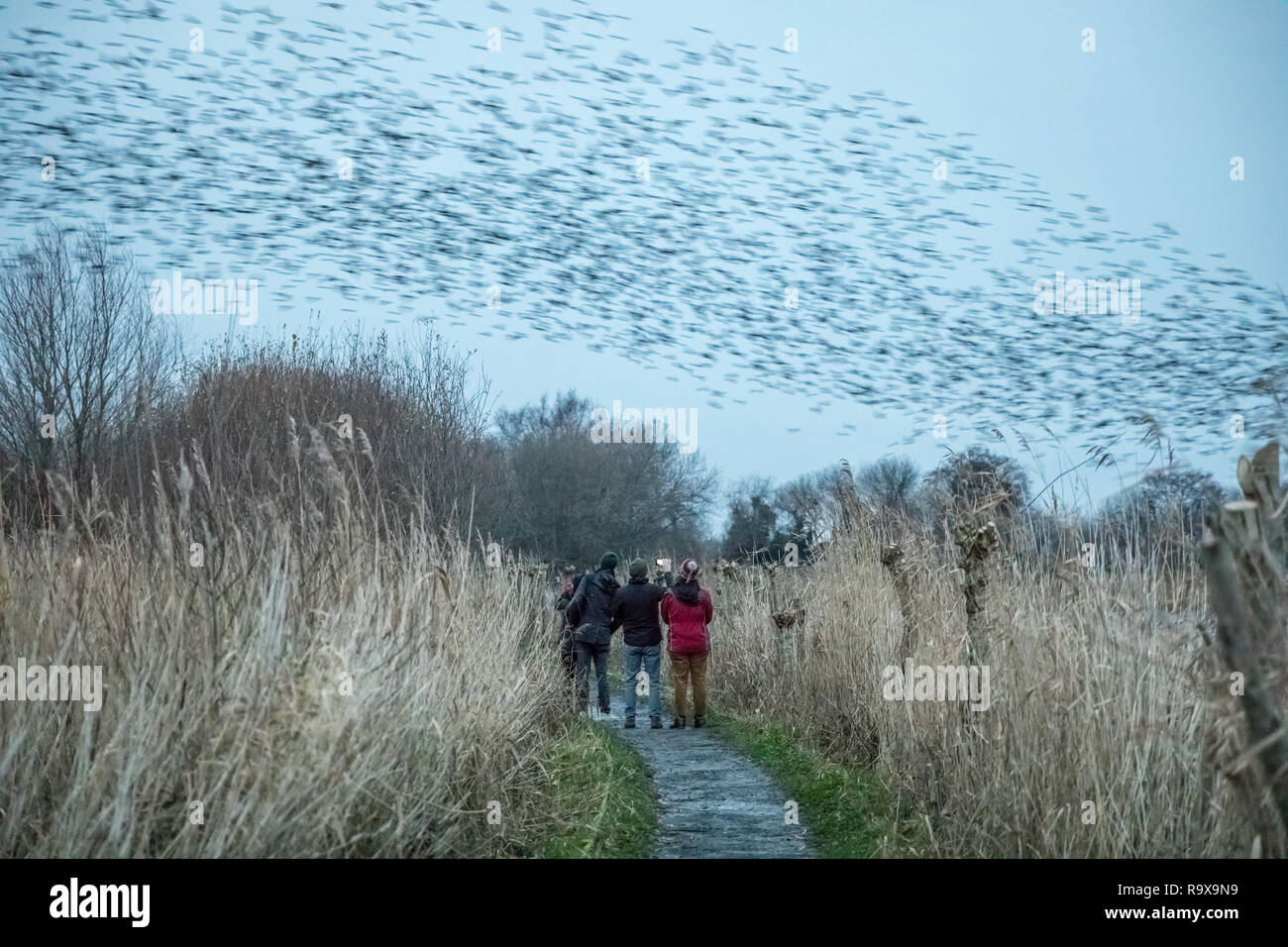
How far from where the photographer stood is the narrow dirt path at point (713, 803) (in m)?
7.91

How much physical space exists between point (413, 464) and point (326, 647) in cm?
930

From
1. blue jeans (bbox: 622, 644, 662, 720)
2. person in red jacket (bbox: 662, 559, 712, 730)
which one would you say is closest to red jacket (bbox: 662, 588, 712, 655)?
person in red jacket (bbox: 662, 559, 712, 730)

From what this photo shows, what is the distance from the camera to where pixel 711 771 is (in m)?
11.2

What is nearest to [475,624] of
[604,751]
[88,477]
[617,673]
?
[604,751]

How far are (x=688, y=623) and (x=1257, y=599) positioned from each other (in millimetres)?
10471

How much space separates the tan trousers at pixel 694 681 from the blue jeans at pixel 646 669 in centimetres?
23

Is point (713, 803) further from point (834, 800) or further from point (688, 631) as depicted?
point (688, 631)

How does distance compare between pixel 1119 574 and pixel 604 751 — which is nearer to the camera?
pixel 1119 574

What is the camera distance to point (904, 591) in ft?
31.8

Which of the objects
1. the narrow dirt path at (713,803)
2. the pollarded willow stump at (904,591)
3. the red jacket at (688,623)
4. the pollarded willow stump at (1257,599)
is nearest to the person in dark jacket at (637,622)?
the red jacket at (688,623)

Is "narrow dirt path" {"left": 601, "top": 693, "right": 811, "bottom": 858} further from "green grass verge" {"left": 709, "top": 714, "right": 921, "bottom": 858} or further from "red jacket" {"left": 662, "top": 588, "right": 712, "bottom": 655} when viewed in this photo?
"red jacket" {"left": 662, "top": 588, "right": 712, "bottom": 655}

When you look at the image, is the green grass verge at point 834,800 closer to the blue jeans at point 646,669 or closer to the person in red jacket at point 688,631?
the person in red jacket at point 688,631

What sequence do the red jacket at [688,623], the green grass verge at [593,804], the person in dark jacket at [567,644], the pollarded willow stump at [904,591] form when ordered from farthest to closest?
the red jacket at [688,623], the person in dark jacket at [567,644], the pollarded willow stump at [904,591], the green grass verge at [593,804]

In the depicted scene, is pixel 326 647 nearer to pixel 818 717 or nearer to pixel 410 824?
pixel 410 824
